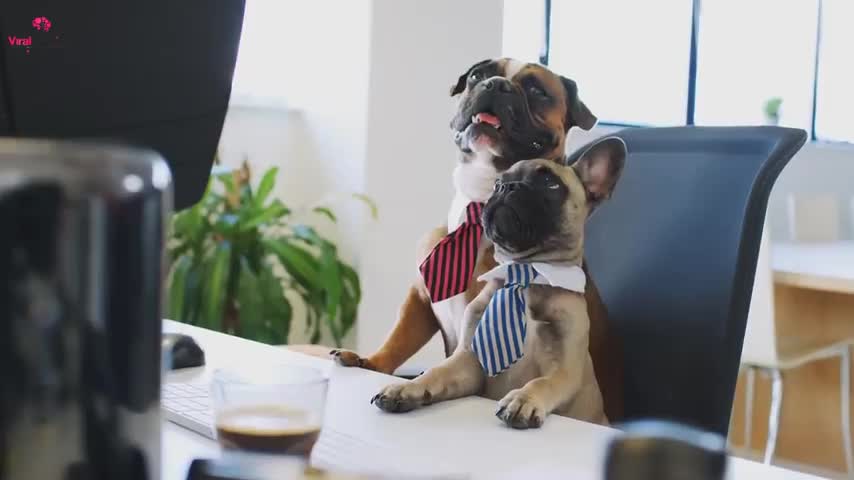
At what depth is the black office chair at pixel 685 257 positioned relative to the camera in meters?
1.19

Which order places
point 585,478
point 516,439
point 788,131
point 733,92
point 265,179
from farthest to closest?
point 733,92
point 265,179
point 788,131
point 516,439
point 585,478

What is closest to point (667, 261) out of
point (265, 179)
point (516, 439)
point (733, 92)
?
point (516, 439)

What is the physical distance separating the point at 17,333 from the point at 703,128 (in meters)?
1.13

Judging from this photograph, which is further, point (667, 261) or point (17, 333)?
point (667, 261)

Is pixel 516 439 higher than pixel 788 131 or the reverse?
the reverse

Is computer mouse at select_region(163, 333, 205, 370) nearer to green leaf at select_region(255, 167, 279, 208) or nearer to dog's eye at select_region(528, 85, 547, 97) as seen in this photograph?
dog's eye at select_region(528, 85, 547, 97)

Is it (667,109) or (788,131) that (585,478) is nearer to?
(788,131)

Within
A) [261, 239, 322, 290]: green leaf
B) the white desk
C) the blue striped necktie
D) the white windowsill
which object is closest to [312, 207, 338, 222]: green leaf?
[261, 239, 322, 290]: green leaf

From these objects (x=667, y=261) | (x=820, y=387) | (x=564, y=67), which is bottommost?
(x=820, y=387)

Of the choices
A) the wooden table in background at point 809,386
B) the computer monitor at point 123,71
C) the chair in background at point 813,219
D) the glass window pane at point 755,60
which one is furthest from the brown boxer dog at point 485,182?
the glass window pane at point 755,60

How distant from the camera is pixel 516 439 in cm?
89

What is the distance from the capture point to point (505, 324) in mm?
1043

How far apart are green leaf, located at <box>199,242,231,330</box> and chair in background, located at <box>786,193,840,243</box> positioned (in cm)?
228

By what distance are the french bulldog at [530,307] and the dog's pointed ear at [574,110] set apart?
227mm
